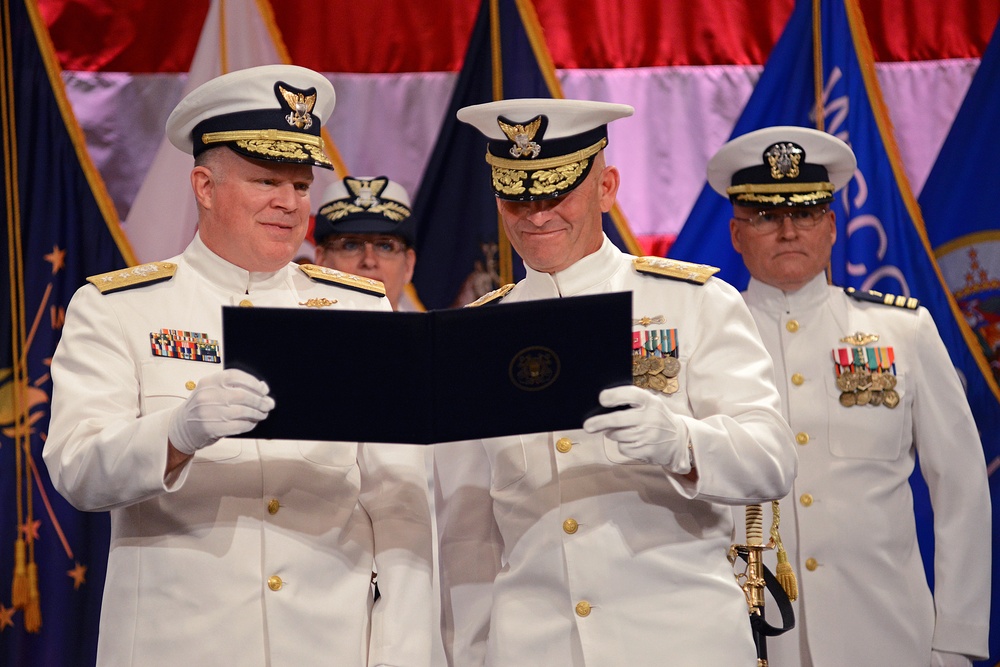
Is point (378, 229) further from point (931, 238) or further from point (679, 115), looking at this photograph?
point (931, 238)

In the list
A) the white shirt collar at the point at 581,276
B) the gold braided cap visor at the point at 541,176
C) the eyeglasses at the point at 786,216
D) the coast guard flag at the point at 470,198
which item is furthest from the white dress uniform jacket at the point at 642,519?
the coast guard flag at the point at 470,198

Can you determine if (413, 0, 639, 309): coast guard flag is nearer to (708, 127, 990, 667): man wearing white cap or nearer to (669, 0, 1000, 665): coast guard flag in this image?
(669, 0, 1000, 665): coast guard flag

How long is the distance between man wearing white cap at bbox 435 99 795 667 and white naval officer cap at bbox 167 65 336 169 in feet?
1.21

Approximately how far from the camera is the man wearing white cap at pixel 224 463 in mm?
2246

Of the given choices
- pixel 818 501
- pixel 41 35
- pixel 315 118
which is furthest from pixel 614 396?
pixel 41 35

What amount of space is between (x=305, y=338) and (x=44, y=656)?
272 centimetres

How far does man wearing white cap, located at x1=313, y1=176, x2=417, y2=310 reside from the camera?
4.17 meters

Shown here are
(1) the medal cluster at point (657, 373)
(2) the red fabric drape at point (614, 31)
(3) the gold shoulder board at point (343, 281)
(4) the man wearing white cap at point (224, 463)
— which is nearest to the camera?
(4) the man wearing white cap at point (224, 463)

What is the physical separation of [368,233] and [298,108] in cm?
157

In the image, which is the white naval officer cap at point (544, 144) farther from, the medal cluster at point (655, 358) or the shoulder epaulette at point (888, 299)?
the shoulder epaulette at point (888, 299)

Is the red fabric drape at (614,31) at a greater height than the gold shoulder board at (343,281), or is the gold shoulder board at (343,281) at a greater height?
the red fabric drape at (614,31)

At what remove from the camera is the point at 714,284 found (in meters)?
2.60

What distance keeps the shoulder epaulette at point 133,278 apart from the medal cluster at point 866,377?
207 cm

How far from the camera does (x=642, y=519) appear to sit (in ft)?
7.97
